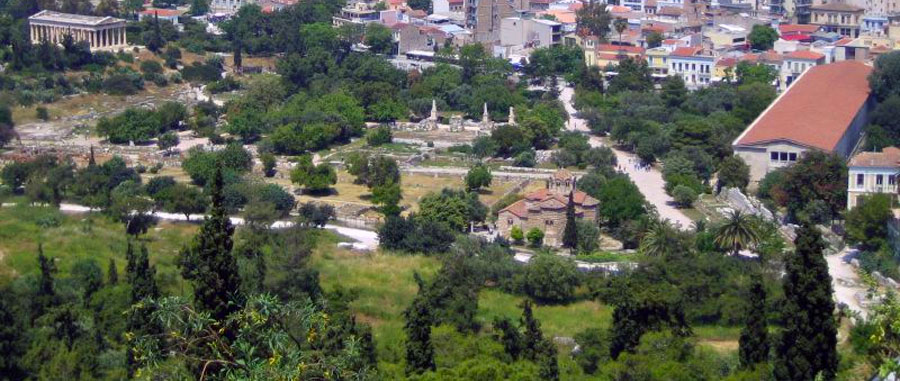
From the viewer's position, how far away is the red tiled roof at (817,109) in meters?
35.6

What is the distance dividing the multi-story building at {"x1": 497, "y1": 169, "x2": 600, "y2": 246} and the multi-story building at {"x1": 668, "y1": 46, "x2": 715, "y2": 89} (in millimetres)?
19246

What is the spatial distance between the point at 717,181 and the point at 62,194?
1448 cm

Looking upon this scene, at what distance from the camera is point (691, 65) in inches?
1998

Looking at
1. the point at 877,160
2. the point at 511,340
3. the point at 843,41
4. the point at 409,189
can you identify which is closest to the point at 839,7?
the point at 843,41

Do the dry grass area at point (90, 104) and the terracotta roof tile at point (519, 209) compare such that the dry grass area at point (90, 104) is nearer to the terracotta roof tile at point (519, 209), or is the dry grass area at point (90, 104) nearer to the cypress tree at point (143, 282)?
the terracotta roof tile at point (519, 209)

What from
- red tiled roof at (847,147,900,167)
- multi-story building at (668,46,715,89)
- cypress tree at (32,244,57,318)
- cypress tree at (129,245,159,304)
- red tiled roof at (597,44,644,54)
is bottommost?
cypress tree at (32,244,57,318)

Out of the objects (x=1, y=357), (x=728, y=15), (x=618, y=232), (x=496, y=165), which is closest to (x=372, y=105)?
(x=496, y=165)

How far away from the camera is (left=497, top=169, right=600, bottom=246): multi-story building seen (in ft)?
101

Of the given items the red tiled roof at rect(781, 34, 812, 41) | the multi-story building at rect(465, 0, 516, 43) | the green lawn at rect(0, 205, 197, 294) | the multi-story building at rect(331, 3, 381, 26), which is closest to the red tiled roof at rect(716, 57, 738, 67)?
the red tiled roof at rect(781, 34, 812, 41)

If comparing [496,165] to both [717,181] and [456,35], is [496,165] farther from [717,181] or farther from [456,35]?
[456,35]

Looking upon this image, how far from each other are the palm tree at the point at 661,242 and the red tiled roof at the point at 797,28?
28.3 m

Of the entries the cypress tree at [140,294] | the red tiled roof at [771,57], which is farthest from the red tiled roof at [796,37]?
the cypress tree at [140,294]

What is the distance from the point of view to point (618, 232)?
101 feet

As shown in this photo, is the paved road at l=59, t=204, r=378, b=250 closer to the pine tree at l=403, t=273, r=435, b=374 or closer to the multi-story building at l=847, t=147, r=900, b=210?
the multi-story building at l=847, t=147, r=900, b=210
